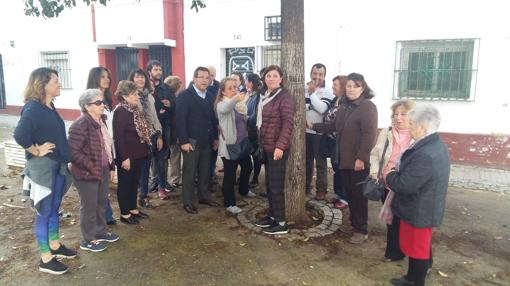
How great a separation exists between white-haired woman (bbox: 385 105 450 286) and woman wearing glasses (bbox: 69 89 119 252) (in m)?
2.73

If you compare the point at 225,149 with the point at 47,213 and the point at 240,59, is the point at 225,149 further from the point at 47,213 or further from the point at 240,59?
the point at 240,59

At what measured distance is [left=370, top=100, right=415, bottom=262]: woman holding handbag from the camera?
3.56 m

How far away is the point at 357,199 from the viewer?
167 inches

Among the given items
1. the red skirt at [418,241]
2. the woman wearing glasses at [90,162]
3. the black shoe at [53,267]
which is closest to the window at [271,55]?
the woman wearing glasses at [90,162]

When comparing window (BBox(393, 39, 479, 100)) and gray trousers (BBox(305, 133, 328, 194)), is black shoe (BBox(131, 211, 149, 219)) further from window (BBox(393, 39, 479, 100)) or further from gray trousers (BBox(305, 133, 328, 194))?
window (BBox(393, 39, 479, 100))

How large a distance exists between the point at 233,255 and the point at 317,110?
227 cm

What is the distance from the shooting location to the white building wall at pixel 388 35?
7098 millimetres

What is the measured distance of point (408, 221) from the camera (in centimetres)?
314

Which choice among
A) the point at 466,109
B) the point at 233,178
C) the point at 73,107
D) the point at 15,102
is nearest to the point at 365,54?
the point at 466,109

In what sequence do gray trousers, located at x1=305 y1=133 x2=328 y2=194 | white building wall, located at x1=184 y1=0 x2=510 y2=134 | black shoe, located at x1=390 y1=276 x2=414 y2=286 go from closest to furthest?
black shoe, located at x1=390 y1=276 x2=414 y2=286 → gray trousers, located at x1=305 y1=133 x2=328 y2=194 → white building wall, located at x1=184 y1=0 x2=510 y2=134

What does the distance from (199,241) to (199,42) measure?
7062mm

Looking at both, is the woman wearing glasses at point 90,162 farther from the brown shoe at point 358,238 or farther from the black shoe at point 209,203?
the brown shoe at point 358,238

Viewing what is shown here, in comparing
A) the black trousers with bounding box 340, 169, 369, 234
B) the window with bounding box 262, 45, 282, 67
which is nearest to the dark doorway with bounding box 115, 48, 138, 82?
the window with bounding box 262, 45, 282, 67

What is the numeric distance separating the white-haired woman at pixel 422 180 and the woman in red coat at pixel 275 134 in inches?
53.6
